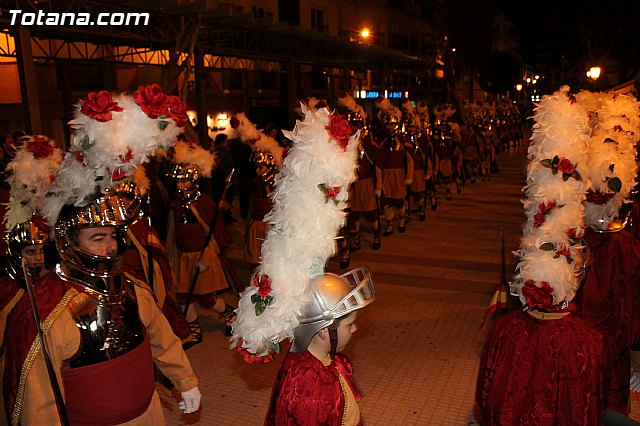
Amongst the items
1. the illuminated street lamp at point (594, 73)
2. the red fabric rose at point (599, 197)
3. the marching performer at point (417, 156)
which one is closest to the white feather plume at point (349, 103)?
the marching performer at point (417, 156)

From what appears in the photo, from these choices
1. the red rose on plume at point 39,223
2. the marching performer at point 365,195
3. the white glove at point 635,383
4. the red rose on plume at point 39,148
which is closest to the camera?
the red rose on plume at point 39,223

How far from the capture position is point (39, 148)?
4.18m

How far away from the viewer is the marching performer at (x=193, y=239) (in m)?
5.95

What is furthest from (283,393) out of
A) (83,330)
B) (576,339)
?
(576,339)

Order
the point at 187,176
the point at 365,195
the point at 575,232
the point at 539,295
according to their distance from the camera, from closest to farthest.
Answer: the point at 539,295 → the point at 575,232 → the point at 187,176 → the point at 365,195

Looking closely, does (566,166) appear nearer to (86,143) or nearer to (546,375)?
(546,375)

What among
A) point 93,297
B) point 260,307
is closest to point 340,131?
point 260,307

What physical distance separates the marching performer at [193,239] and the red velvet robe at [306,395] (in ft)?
11.5

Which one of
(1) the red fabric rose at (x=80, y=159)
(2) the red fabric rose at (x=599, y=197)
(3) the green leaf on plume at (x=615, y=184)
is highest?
(1) the red fabric rose at (x=80, y=159)

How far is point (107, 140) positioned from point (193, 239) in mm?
3411

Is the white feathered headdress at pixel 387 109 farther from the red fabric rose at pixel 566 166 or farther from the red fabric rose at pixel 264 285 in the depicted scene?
the red fabric rose at pixel 264 285

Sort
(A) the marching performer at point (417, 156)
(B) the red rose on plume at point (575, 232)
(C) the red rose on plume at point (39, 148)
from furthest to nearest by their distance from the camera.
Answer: (A) the marching performer at point (417, 156) → (C) the red rose on plume at point (39, 148) → (B) the red rose on plume at point (575, 232)

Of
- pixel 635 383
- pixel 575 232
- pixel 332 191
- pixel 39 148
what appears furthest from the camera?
pixel 635 383

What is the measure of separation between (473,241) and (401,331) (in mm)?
4400
